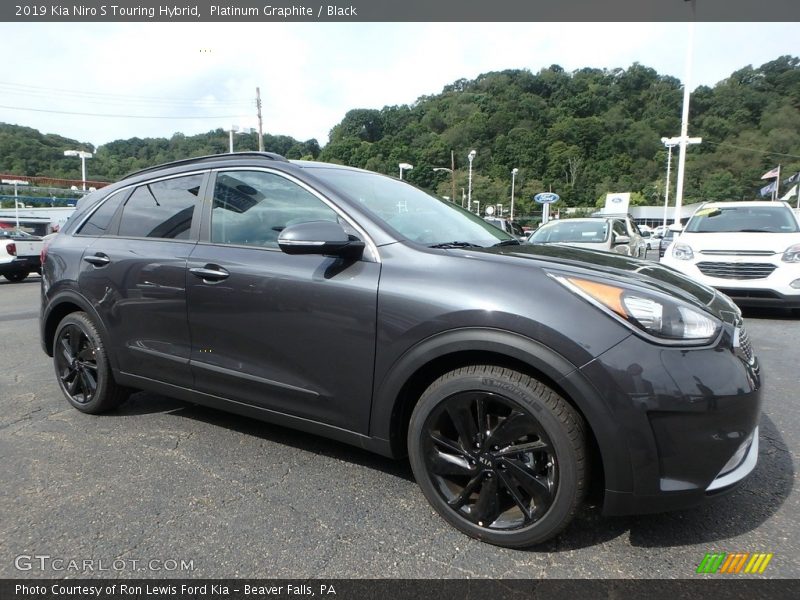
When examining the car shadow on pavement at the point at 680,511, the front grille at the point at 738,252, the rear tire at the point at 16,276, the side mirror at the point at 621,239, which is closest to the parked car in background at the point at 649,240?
the side mirror at the point at 621,239

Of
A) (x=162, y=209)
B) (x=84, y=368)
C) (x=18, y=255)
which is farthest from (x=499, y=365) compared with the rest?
(x=18, y=255)

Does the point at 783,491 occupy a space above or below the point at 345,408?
below

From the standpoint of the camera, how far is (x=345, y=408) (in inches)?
92.6

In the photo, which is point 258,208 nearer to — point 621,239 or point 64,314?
point 64,314

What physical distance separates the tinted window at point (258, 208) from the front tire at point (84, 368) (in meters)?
1.27

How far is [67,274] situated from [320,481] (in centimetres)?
235

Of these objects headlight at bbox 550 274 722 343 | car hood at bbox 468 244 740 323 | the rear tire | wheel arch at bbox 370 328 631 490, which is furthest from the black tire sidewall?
the rear tire

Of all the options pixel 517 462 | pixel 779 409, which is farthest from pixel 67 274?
pixel 779 409

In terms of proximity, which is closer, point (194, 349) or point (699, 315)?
point (699, 315)

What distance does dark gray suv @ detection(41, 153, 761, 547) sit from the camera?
1.81 m

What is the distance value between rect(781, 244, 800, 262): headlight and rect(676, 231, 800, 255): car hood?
0.04 meters

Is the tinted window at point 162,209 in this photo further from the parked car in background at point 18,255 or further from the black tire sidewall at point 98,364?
the parked car in background at point 18,255

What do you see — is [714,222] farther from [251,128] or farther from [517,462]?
[251,128]

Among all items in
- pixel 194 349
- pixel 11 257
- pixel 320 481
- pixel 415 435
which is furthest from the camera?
pixel 11 257
